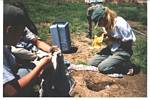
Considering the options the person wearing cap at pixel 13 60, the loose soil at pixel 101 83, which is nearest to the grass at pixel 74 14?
the loose soil at pixel 101 83

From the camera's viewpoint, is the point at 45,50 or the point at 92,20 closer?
the point at 45,50

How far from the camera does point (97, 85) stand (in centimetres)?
464

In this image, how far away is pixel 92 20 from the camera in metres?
4.80

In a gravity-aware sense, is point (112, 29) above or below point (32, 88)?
above

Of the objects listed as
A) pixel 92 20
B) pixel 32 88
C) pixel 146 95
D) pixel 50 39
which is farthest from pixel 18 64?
pixel 146 95

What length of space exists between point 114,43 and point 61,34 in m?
0.68

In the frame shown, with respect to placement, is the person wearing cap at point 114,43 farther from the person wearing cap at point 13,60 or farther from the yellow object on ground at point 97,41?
the person wearing cap at point 13,60

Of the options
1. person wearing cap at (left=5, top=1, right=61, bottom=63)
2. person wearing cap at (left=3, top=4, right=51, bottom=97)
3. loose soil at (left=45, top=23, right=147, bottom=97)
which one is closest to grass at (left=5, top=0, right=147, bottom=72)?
loose soil at (left=45, top=23, right=147, bottom=97)

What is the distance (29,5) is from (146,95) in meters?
1.77

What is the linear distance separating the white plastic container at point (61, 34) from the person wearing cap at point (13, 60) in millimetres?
966

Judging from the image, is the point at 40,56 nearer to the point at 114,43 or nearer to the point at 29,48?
the point at 29,48

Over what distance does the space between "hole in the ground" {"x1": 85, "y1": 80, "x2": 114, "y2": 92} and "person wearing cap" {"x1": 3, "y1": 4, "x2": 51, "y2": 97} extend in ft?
3.15

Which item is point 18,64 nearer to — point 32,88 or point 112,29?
point 32,88

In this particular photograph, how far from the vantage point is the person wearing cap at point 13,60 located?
3.42 metres
